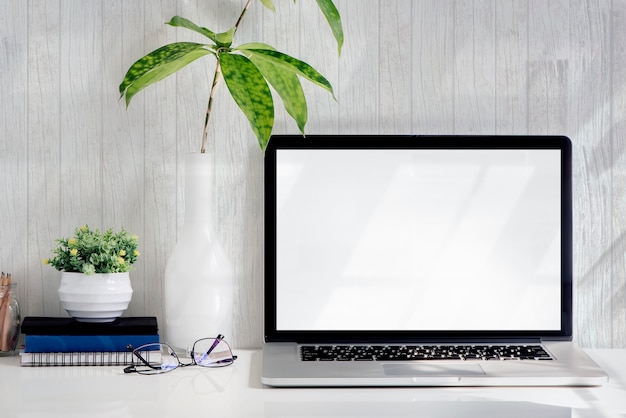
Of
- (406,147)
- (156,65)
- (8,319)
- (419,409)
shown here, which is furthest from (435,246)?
(8,319)

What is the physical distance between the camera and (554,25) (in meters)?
1.71

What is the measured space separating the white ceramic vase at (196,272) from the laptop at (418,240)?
0.13m

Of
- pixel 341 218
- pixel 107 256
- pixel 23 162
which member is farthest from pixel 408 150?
pixel 23 162

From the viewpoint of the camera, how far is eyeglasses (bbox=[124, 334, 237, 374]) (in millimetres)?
1479

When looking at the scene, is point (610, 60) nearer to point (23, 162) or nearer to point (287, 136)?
point (287, 136)

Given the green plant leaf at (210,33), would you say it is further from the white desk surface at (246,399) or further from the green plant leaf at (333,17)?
the white desk surface at (246,399)

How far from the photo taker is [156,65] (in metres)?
1.45

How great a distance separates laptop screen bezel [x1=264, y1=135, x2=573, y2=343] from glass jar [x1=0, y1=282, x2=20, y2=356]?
0.56m

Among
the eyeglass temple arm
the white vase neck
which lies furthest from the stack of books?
the white vase neck

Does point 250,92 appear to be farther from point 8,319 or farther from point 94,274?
point 8,319

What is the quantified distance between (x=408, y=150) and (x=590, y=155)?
1.49 feet

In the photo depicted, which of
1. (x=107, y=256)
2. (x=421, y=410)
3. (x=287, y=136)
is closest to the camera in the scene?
(x=421, y=410)

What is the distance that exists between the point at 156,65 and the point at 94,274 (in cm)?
47

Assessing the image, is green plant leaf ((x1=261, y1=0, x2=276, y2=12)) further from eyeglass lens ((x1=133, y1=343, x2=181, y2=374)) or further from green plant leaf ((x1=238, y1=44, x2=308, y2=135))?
eyeglass lens ((x1=133, y1=343, x2=181, y2=374))
